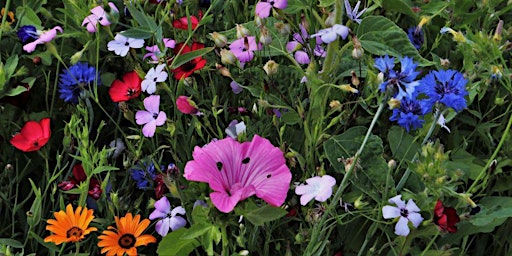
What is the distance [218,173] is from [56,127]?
51 cm

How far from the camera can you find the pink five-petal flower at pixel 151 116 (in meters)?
0.98

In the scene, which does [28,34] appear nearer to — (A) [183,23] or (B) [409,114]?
(A) [183,23]

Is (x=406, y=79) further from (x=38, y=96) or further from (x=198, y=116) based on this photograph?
(x=38, y=96)

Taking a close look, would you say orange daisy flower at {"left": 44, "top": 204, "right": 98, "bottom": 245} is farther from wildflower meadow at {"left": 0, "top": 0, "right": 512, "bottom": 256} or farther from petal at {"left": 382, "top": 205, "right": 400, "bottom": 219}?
petal at {"left": 382, "top": 205, "right": 400, "bottom": 219}

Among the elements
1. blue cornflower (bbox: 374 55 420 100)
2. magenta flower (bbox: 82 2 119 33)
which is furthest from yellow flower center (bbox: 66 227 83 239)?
blue cornflower (bbox: 374 55 420 100)

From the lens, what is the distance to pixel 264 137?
1011 millimetres

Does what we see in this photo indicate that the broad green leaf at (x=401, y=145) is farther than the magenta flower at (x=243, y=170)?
Yes

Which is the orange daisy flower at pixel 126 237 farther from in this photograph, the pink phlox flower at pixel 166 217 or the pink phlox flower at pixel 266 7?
the pink phlox flower at pixel 266 7

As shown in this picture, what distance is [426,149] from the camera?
0.78 meters

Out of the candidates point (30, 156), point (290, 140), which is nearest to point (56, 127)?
point (30, 156)

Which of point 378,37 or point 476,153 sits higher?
point 378,37

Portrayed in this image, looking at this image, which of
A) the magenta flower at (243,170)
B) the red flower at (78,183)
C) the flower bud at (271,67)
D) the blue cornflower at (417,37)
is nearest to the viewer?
the magenta flower at (243,170)

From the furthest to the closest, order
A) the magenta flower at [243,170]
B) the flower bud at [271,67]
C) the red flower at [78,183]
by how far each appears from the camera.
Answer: the red flower at [78,183]
the flower bud at [271,67]
the magenta flower at [243,170]

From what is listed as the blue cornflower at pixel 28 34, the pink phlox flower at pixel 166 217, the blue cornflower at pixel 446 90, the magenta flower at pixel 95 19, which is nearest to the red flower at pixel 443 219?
the blue cornflower at pixel 446 90
